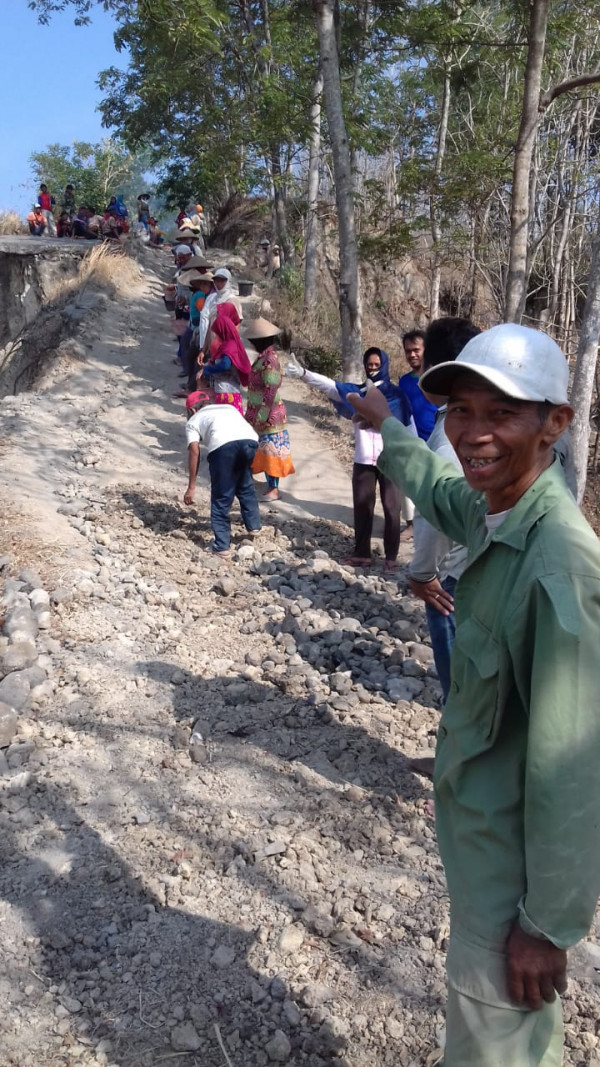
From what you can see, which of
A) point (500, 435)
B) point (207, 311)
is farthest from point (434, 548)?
point (207, 311)

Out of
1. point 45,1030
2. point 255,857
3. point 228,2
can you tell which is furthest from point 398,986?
point 228,2

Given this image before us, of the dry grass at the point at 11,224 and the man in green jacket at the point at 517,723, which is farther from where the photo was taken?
the dry grass at the point at 11,224

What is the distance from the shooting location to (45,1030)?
2340 millimetres

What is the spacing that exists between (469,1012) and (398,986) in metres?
1.21

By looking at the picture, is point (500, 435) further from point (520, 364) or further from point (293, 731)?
point (293, 731)

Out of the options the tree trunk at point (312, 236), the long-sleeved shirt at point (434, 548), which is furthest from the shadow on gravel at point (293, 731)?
the tree trunk at point (312, 236)

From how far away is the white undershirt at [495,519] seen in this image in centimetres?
150

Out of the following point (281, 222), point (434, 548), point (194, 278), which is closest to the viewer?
point (434, 548)

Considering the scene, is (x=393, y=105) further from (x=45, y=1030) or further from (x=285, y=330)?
(x=45, y=1030)

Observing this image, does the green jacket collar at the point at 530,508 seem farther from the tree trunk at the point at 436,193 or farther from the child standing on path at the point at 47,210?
the child standing on path at the point at 47,210

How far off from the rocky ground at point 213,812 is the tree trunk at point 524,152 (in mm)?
3031

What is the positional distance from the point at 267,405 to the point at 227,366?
47 centimetres

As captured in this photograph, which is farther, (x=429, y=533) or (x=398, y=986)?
(x=429, y=533)

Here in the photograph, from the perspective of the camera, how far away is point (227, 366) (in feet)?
22.6
